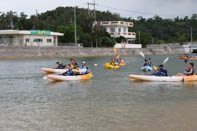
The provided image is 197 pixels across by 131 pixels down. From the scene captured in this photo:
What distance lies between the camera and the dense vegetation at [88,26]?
75000mm

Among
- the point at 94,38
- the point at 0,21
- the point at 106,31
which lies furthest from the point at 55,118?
the point at 0,21

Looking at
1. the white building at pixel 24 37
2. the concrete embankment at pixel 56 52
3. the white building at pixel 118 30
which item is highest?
the white building at pixel 118 30

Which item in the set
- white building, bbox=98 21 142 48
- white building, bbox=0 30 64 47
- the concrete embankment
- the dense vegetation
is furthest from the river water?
white building, bbox=98 21 142 48

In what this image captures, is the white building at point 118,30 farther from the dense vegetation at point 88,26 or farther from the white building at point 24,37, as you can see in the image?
the white building at point 24,37

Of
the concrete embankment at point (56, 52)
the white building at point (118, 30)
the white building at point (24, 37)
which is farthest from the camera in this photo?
the white building at point (118, 30)

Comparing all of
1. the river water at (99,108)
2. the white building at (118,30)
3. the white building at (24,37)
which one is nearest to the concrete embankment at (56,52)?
the white building at (24,37)

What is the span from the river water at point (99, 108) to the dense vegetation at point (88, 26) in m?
54.5

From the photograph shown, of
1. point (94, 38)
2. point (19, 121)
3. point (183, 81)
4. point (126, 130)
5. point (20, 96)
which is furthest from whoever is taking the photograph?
point (94, 38)

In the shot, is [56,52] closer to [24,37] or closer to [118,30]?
[24,37]

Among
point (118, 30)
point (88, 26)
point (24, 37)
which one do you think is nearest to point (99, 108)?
point (24, 37)

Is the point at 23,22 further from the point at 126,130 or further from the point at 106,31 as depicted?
the point at 126,130

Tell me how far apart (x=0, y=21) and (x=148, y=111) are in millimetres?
79727

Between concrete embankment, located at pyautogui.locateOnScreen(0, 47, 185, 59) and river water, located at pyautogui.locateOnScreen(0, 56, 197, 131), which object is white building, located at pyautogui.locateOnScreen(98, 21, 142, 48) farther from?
river water, located at pyautogui.locateOnScreen(0, 56, 197, 131)

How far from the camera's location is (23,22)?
82.1 m
